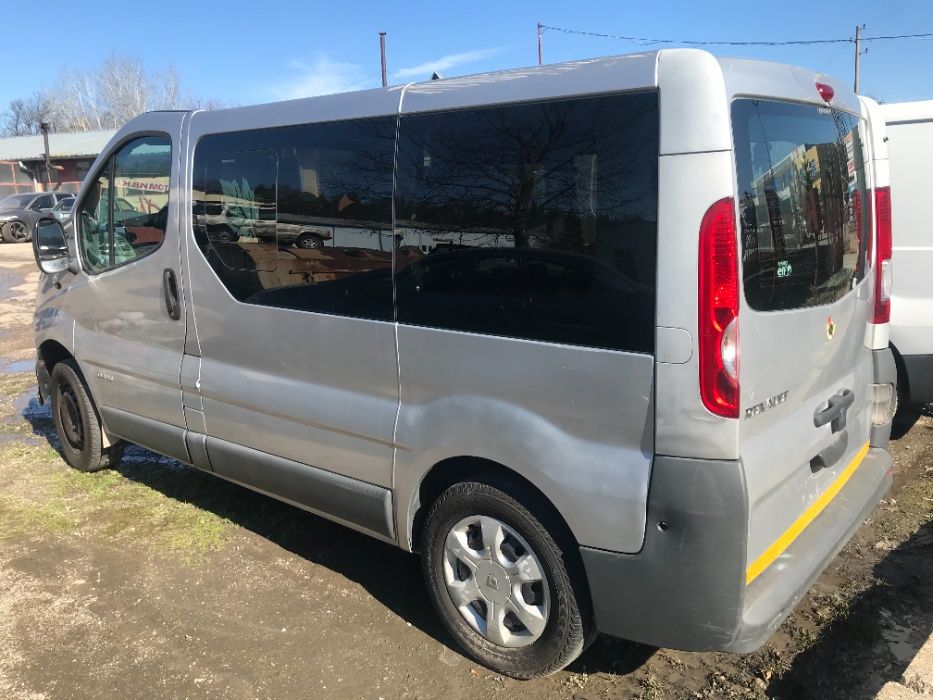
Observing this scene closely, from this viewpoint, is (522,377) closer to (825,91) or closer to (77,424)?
(825,91)

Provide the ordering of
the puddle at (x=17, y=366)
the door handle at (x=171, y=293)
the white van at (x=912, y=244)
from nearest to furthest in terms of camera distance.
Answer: the door handle at (x=171, y=293)
the white van at (x=912, y=244)
the puddle at (x=17, y=366)

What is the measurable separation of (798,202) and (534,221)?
3.07 ft

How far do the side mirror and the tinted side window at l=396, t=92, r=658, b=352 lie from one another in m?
2.95

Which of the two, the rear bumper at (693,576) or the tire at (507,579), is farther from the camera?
the tire at (507,579)

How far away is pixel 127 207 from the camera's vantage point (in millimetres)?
4262

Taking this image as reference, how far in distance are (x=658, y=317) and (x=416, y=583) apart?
82.7 inches

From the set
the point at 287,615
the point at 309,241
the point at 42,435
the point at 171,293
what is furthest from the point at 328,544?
the point at 42,435

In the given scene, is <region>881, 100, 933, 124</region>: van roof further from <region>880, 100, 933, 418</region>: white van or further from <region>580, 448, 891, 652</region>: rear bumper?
<region>580, 448, 891, 652</region>: rear bumper

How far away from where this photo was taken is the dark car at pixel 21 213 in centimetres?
2488

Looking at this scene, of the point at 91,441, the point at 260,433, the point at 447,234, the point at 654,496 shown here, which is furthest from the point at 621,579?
the point at 91,441

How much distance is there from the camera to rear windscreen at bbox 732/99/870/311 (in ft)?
7.46

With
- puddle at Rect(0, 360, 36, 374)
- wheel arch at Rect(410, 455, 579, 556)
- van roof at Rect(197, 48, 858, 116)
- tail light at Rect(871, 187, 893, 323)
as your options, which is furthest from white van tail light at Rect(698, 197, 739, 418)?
puddle at Rect(0, 360, 36, 374)

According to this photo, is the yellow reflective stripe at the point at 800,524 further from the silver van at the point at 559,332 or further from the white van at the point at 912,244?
the white van at the point at 912,244

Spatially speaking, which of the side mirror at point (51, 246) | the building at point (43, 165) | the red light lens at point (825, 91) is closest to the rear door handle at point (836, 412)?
the red light lens at point (825, 91)
